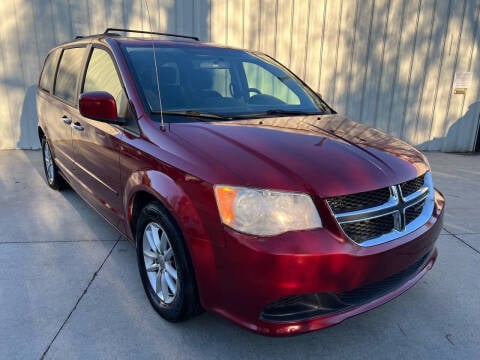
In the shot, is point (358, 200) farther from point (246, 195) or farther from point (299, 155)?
point (246, 195)

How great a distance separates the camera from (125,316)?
97.9 inches

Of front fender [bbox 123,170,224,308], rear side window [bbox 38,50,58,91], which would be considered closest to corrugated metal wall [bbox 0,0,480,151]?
rear side window [bbox 38,50,58,91]

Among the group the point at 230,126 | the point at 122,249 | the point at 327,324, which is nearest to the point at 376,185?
the point at 327,324

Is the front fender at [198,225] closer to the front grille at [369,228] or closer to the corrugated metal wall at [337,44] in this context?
the front grille at [369,228]

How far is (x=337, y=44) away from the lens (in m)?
6.96

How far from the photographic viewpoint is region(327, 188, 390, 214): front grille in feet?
6.13

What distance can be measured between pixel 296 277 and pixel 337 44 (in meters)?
6.08

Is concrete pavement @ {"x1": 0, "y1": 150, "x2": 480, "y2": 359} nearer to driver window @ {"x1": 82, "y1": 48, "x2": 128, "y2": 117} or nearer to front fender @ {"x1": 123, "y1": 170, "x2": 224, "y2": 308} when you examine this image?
front fender @ {"x1": 123, "y1": 170, "x2": 224, "y2": 308}

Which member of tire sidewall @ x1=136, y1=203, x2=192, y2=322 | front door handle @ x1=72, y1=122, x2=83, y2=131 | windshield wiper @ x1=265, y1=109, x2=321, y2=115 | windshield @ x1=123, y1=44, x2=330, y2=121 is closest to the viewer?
tire sidewall @ x1=136, y1=203, x2=192, y2=322

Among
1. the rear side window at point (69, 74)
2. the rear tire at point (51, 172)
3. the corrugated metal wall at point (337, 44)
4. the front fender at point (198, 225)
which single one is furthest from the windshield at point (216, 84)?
the corrugated metal wall at point (337, 44)

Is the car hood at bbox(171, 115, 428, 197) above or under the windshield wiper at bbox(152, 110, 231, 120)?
under

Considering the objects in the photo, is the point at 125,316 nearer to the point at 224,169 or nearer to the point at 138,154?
the point at 138,154

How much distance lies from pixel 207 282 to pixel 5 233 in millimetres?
2563

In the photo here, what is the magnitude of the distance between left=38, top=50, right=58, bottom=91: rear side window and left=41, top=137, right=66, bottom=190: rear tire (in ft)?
2.17
